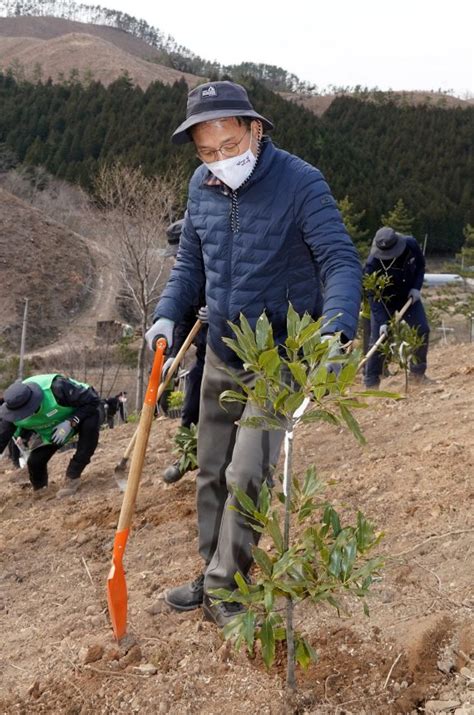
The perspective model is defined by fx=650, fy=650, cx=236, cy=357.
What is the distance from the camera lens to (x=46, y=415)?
472cm

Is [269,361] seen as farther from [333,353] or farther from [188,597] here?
[188,597]

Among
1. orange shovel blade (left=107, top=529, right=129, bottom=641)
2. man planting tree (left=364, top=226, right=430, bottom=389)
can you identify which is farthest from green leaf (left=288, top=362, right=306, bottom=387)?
man planting tree (left=364, top=226, right=430, bottom=389)

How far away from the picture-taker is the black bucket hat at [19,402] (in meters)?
4.43

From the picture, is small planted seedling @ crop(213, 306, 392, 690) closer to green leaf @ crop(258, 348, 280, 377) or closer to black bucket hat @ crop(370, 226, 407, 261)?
green leaf @ crop(258, 348, 280, 377)

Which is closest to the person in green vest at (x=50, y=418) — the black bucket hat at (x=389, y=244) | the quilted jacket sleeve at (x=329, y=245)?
the black bucket hat at (x=389, y=244)

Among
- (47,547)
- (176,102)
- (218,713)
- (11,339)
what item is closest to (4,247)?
(11,339)

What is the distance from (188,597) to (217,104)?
183 centimetres

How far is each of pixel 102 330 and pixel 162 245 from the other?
319 inches

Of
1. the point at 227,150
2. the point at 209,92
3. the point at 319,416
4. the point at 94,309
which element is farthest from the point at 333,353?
the point at 94,309

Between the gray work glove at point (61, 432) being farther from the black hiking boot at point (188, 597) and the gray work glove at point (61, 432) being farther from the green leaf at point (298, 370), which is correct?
the green leaf at point (298, 370)

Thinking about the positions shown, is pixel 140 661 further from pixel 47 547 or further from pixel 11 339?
pixel 11 339

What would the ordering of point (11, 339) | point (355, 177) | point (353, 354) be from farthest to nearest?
point (355, 177) < point (11, 339) < point (353, 354)

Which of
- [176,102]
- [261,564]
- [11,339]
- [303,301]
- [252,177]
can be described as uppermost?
[176,102]

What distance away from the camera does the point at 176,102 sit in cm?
5109
